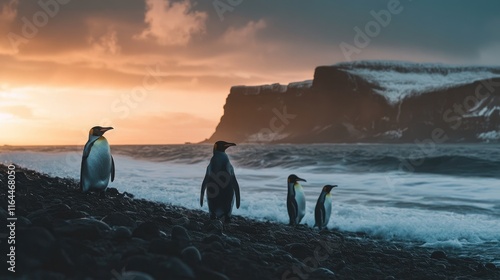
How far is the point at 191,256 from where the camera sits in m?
3.35

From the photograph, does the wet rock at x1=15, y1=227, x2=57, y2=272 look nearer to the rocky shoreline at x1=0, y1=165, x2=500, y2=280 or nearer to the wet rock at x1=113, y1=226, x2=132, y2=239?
the rocky shoreline at x1=0, y1=165, x2=500, y2=280

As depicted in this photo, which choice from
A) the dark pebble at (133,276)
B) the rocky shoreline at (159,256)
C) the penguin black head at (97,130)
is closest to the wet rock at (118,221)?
the rocky shoreline at (159,256)

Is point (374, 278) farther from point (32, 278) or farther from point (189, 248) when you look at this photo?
point (32, 278)

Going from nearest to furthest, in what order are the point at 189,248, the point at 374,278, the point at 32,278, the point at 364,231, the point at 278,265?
1. the point at 32,278
2. the point at 189,248
3. the point at 278,265
4. the point at 374,278
5. the point at 364,231

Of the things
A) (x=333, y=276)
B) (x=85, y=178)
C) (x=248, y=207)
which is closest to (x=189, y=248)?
(x=333, y=276)

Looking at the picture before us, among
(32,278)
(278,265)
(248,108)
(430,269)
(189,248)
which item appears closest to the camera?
(32,278)

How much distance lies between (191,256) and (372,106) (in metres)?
155

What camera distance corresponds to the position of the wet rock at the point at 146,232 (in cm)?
392

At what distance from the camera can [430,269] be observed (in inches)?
223

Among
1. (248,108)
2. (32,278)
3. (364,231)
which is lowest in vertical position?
(364,231)

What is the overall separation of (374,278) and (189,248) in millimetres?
2007

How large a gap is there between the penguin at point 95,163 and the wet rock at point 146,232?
461 centimetres

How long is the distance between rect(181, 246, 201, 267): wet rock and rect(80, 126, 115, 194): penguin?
17.6 feet

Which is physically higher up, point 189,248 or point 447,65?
point 447,65
